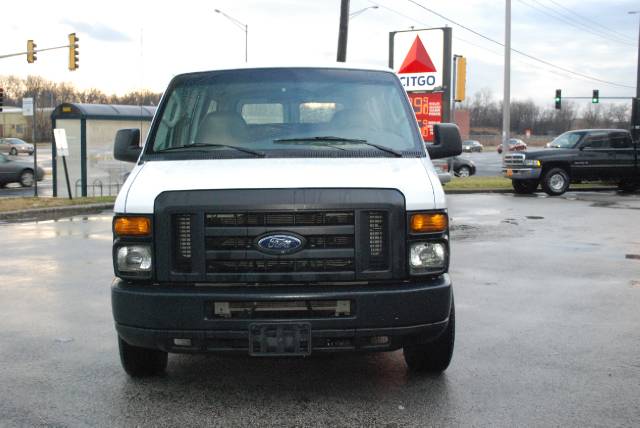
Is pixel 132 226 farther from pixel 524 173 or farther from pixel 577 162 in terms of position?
pixel 577 162

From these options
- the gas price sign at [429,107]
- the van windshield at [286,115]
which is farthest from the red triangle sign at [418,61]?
the van windshield at [286,115]

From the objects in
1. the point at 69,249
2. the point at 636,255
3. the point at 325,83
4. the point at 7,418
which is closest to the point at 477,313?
the point at 325,83

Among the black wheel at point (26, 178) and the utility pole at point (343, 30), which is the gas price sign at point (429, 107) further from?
the black wheel at point (26, 178)

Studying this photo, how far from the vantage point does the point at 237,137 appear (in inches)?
209

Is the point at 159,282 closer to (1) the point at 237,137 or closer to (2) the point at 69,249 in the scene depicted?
(1) the point at 237,137

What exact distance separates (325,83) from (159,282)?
2.08 metres

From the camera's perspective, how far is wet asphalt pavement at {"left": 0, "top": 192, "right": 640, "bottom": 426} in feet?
14.5

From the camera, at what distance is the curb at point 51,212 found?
17172mm

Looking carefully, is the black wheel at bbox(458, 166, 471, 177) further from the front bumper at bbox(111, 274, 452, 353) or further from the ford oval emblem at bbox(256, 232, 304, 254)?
the ford oval emblem at bbox(256, 232, 304, 254)

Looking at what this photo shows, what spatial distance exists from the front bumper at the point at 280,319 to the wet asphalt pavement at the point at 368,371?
1.41ft

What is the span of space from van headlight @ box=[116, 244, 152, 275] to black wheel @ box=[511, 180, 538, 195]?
2077 cm

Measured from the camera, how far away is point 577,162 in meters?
23.3

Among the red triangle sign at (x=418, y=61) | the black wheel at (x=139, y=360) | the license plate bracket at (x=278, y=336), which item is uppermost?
the red triangle sign at (x=418, y=61)

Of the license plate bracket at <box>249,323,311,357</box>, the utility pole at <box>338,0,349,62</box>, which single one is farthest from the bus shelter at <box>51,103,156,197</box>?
the license plate bracket at <box>249,323,311,357</box>
